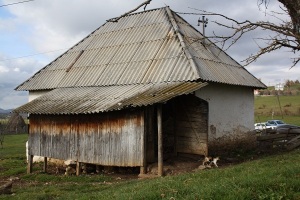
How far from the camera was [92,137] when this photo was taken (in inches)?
573

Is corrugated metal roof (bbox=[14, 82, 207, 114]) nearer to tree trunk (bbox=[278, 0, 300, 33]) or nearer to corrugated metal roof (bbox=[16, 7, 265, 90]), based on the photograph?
corrugated metal roof (bbox=[16, 7, 265, 90])

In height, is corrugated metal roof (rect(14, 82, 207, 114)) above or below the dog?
above

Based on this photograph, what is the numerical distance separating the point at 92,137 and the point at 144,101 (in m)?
3.53

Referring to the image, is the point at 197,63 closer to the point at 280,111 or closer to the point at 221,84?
the point at 221,84

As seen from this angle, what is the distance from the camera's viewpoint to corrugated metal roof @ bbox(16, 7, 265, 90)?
14508mm

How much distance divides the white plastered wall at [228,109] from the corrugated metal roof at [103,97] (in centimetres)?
188

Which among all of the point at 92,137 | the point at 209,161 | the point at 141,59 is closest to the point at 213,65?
the point at 141,59

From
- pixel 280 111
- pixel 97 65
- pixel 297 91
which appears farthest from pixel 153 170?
pixel 297 91

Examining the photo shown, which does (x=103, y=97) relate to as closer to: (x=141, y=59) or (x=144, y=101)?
(x=141, y=59)

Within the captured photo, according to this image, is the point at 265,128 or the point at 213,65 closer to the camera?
the point at 213,65

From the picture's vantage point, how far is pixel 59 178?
46.4ft

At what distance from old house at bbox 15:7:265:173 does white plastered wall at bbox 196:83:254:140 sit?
4 cm

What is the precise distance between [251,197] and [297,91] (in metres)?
58.9

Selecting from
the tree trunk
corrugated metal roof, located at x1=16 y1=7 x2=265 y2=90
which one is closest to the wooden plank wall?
corrugated metal roof, located at x1=16 y1=7 x2=265 y2=90
